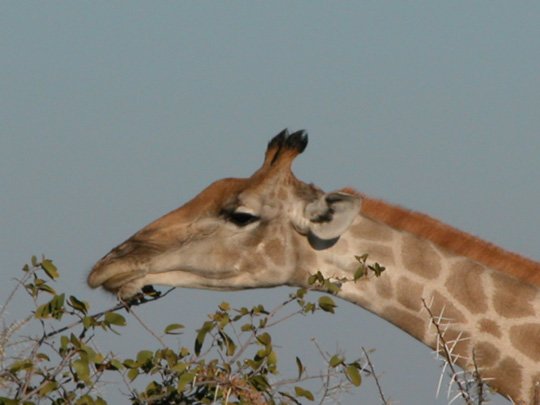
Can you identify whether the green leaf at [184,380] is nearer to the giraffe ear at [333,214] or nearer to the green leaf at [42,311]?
the green leaf at [42,311]

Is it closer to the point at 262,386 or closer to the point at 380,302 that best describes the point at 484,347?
the point at 380,302

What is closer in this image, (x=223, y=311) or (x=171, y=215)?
Result: (x=223, y=311)

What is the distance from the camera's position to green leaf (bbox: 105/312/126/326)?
7514 millimetres

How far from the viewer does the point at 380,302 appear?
35.4 ft

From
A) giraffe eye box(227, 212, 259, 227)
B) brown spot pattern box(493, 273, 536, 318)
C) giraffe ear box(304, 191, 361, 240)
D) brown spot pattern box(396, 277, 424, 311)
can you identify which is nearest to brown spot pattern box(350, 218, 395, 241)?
giraffe ear box(304, 191, 361, 240)

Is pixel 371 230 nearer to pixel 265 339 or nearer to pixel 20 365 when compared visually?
pixel 265 339

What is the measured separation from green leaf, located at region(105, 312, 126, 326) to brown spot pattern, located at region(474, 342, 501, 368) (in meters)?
3.93

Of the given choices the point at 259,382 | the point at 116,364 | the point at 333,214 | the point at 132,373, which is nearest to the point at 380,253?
the point at 333,214

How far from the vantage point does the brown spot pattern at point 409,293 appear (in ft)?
34.9

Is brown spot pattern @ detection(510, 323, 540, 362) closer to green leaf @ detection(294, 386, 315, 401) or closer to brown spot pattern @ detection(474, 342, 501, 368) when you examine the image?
brown spot pattern @ detection(474, 342, 501, 368)

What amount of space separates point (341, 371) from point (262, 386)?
0.67 meters

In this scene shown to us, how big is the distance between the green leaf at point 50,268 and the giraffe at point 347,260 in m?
3.06

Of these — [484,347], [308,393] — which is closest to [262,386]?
[308,393]

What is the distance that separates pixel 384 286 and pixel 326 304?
2501 millimetres
